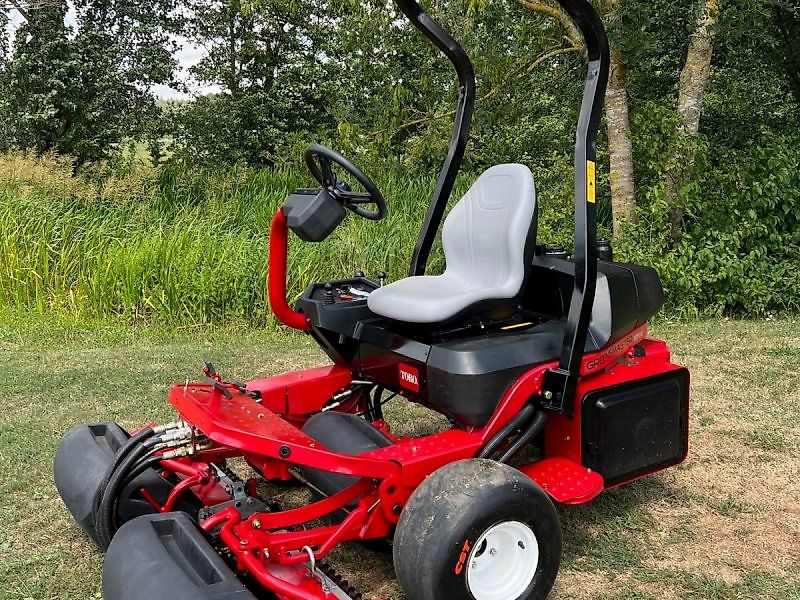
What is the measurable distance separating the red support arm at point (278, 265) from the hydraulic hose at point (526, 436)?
3.08 ft

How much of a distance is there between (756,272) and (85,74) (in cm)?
783

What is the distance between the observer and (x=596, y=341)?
282 cm

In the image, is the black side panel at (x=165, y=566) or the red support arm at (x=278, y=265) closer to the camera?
the black side panel at (x=165, y=566)

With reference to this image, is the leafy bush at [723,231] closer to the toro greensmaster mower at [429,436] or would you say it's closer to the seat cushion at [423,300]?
the toro greensmaster mower at [429,436]

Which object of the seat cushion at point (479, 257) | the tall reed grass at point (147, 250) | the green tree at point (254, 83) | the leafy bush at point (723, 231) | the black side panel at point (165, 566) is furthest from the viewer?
the green tree at point (254, 83)

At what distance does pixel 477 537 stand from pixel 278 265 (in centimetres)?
122

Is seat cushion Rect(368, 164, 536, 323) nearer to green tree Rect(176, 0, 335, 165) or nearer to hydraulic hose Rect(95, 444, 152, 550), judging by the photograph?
hydraulic hose Rect(95, 444, 152, 550)

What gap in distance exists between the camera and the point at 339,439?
270 cm

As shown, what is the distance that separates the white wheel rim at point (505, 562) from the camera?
2316 millimetres

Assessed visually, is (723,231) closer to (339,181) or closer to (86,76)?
(339,181)

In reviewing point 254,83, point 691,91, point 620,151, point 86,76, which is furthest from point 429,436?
point 254,83

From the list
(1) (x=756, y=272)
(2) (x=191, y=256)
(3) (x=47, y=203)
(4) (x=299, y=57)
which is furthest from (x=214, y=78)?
(1) (x=756, y=272)

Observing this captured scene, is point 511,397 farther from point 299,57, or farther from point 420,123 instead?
point 299,57

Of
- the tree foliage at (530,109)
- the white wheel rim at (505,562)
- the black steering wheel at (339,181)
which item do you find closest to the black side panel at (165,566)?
the white wheel rim at (505,562)
